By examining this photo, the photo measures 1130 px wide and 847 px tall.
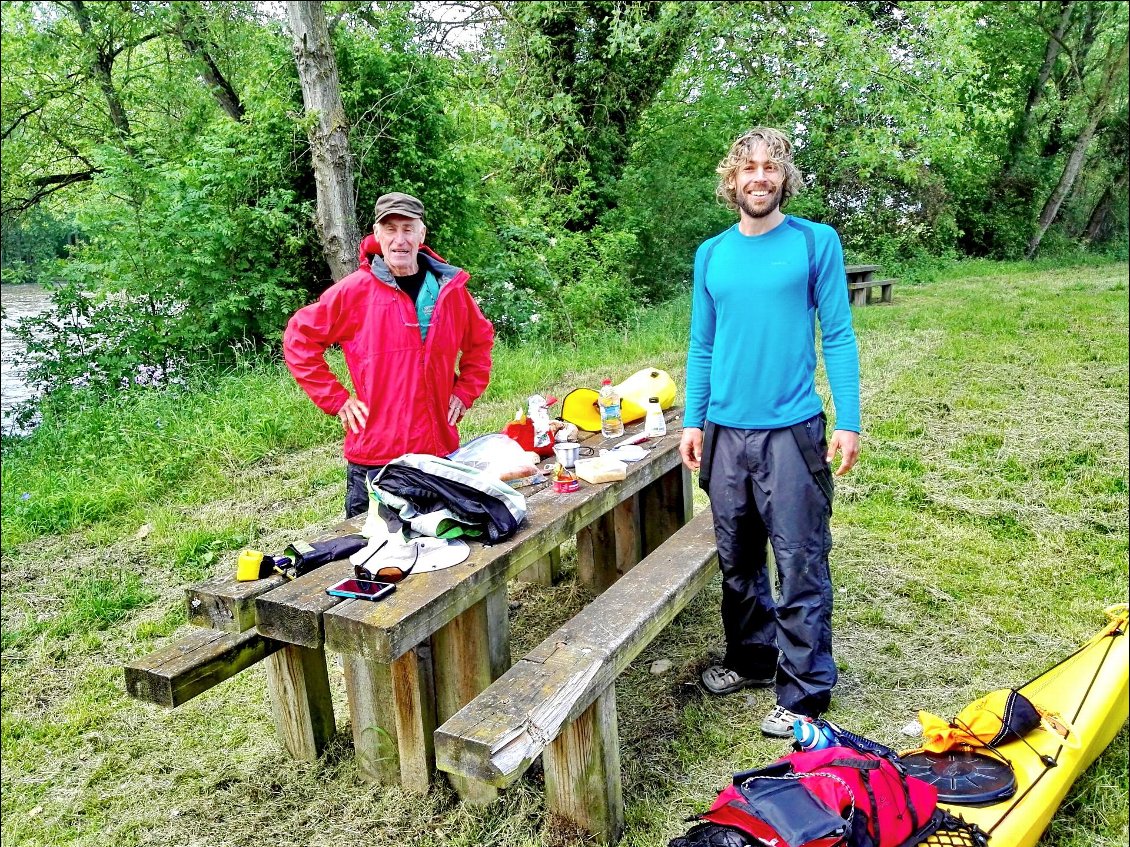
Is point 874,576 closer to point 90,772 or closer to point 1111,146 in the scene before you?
point 90,772

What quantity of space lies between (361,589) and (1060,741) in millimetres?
2217

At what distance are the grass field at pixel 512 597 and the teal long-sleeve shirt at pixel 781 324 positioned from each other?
124 centimetres

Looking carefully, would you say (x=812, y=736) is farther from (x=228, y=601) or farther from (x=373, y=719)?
(x=228, y=601)

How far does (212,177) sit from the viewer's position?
26.8ft

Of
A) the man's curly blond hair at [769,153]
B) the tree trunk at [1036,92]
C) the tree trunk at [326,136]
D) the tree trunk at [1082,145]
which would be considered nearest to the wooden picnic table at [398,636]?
the man's curly blond hair at [769,153]

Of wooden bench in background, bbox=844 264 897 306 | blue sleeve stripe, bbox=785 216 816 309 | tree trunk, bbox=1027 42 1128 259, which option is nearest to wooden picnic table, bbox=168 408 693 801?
blue sleeve stripe, bbox=785 216 816 309

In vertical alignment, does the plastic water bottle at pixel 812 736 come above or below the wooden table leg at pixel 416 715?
above

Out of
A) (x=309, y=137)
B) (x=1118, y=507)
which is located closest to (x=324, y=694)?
(x=1118, y=507)

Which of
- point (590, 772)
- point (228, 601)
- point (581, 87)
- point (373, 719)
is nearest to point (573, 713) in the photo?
point (590, 772)

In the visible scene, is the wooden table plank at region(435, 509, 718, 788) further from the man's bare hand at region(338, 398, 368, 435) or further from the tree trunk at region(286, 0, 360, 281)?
the tree trunk at region(286, 0, 360, 281)

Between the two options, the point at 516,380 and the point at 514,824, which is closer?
the point at 514,824

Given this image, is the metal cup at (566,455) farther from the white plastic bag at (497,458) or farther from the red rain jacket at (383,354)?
the red rain jacket at (383,354)

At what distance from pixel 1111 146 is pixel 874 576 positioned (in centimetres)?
2094

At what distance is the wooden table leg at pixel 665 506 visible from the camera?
4293 millimetres
